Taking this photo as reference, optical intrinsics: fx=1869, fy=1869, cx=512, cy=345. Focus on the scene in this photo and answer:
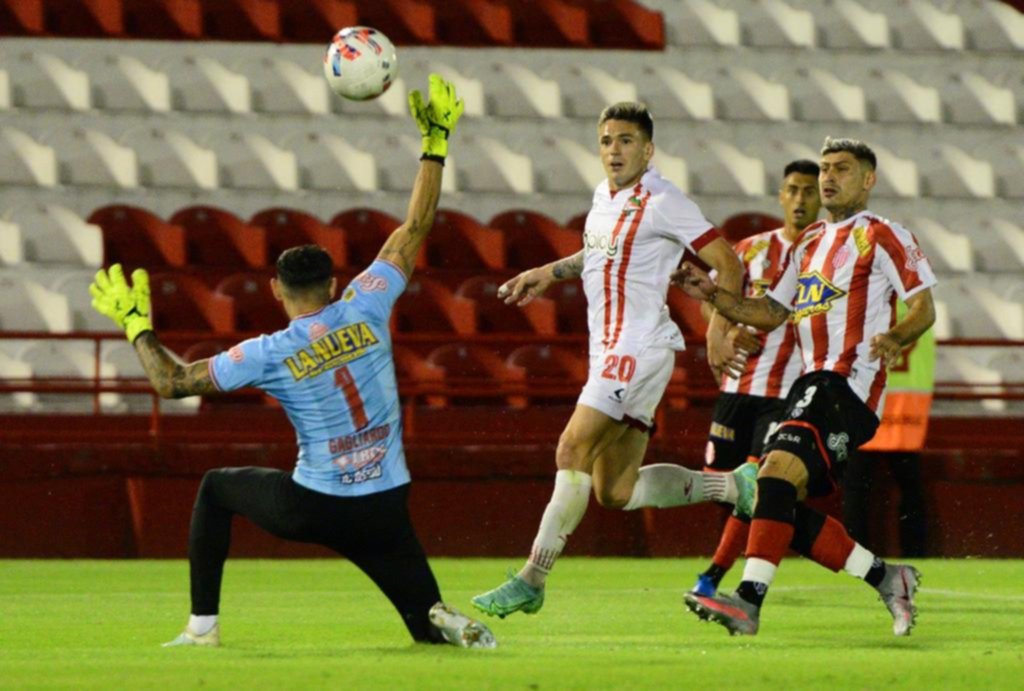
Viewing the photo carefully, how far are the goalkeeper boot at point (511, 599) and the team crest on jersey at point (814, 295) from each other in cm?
147

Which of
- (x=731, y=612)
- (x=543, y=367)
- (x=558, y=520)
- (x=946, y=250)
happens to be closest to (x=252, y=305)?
(x=543, y=367)

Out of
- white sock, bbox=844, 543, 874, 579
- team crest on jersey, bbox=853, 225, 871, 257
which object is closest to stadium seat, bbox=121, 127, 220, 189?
team crest on jersey, bbox=853, 225, 871, 257

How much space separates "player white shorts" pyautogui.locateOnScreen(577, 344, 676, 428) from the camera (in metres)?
7.29

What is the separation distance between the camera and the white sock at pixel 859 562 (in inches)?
279

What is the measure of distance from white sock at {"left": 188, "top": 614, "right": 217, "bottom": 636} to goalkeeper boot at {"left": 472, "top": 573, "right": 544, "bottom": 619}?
109 centimetres

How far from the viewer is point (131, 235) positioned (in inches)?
632

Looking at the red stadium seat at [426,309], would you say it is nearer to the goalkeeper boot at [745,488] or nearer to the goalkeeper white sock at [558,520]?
the goalkeeper boot at [745,488]

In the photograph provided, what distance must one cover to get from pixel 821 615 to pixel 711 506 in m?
4.74

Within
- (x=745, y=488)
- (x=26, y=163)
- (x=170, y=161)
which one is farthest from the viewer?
(x=170, y=161)

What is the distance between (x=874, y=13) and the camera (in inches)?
777

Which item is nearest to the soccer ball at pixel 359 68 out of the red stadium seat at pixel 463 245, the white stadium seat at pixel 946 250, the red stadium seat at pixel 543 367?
the red stadium seat at pixel 543 367

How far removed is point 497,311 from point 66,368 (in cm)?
360

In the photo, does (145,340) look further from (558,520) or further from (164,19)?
(164,19)

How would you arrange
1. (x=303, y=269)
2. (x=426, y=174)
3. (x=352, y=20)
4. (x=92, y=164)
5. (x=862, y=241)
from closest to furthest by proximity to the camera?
(x=303, y=269)
(x=426, y=174)
(x=862, y=241)
(x=92, y=164)
(x=352, y=20)
